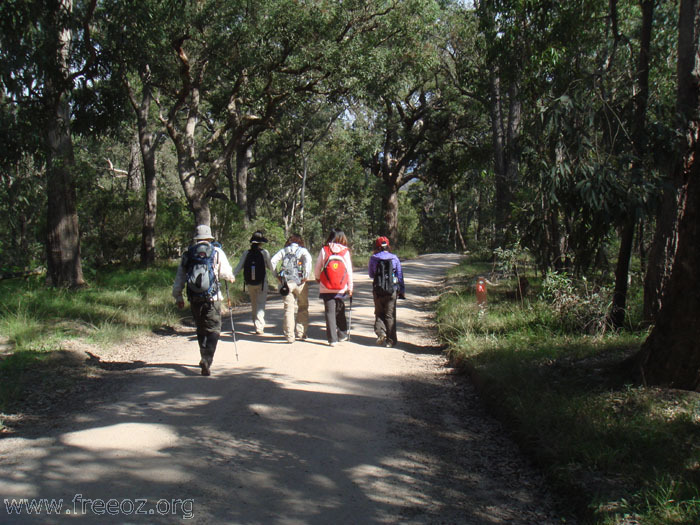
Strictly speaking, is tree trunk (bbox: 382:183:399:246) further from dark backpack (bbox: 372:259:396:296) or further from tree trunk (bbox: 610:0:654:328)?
tree trunk (bbox: 610:0:654:328)

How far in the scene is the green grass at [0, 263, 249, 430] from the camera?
7.62 meters

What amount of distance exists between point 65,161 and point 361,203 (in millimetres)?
33801

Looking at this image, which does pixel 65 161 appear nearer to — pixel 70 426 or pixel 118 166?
pixel 70 426

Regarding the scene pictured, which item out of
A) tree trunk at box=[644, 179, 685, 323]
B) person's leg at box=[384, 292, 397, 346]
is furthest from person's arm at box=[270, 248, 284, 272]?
tree trunk at box=[644, 179, 685, 323]

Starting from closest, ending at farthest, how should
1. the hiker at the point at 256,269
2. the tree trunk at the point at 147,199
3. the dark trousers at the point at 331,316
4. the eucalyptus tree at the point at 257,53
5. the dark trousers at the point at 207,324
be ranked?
the dark trousers at the point at 207,324 < the dark trousers at the point at 331,316 < the hiker at the point at 256,269 < the eucalyptus tree at the point at 257,53 < the tree trunk at the point at 147,199

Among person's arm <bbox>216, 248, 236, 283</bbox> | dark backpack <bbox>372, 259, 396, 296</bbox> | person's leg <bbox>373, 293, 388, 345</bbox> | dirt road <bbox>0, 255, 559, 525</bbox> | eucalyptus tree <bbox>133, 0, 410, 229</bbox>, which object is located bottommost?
dirt road <bbox>0, 255, 559, 525</bbox>

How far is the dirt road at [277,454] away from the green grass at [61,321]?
1.01 m

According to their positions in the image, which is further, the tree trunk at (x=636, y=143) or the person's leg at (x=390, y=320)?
the person's leg at (x=390, y=320)

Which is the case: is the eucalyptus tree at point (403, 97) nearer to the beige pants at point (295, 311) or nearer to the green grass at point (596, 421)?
the beige pants at point (295, 311)

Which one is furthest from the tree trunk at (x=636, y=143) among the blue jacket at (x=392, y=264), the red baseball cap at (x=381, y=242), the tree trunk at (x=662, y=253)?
the red baseball cap at (x=381, y=242)

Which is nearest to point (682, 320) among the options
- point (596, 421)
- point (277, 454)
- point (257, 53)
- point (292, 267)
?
point (596, 421)

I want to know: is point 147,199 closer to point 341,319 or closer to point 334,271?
point 341,319

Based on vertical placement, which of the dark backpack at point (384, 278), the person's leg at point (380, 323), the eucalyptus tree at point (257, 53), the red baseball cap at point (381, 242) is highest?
the eucalyptus tree at point (257, 53)

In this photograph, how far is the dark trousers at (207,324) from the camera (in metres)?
8.01
